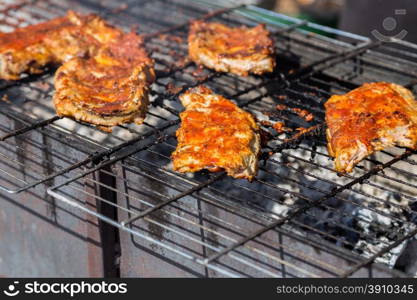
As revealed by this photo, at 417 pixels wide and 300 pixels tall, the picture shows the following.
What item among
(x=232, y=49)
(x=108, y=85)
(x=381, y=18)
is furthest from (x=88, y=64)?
(x=381, y=18)

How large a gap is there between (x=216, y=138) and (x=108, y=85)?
43.4 inches

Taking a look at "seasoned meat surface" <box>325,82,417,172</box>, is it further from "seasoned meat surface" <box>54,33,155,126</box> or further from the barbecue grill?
"seasoned meat surface" <box>54,33,155,126</box>

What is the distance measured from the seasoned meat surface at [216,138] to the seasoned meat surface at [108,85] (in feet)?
1.17

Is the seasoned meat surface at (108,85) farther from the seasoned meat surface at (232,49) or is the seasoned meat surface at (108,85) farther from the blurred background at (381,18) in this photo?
the blurred background at (381,18)

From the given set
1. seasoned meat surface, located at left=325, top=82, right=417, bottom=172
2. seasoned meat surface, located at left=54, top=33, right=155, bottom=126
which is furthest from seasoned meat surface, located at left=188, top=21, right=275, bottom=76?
seasoned meat surface, located at left=325, top=82, right=417, bottom=172

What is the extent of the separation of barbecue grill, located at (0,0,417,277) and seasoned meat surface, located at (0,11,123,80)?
0.40 ft

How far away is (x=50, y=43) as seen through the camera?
5086mm

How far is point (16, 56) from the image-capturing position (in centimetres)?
486

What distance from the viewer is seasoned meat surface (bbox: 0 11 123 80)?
4867 mm

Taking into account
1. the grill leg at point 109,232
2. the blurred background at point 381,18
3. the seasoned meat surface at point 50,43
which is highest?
the seasoned meat surface at point 50,43

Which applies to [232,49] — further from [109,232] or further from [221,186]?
[109,232]

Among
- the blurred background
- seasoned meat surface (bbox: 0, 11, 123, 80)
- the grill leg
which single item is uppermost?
seasoned meat surface (bbox: 0, 11, 123, 80)

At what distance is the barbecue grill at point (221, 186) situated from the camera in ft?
11.3

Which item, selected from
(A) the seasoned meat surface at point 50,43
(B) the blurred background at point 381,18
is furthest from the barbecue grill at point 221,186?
(B) the blurred background at point 381,18
